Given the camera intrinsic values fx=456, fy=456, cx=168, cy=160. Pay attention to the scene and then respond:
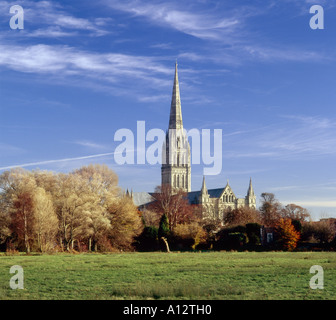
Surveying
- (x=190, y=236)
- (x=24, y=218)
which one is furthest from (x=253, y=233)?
(x=24, y=218)

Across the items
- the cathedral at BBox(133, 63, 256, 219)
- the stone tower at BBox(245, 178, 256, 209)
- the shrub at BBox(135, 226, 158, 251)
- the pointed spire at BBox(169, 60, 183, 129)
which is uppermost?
the pointed spire at BBox(169, 60, 183, 129)

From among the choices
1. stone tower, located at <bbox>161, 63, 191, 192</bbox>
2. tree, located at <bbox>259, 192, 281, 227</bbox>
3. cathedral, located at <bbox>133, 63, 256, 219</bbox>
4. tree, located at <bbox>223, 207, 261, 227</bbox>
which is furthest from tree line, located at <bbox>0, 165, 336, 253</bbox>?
stone tower, located at <bbox>161, 63, 191, 192</bbox>

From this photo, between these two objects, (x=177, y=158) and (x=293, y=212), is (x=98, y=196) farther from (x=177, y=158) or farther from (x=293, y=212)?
(x=177, y=158)

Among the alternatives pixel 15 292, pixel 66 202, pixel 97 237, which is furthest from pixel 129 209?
pixel 15 292

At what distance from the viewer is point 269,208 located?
10294 cm

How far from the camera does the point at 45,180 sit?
185 ft

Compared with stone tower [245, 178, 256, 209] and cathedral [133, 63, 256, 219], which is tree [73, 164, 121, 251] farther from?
stone tower [245, 178, 256, 209]

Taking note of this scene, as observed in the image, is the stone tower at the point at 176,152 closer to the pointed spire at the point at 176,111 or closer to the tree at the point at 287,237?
the pointed spire at the point at 176,111

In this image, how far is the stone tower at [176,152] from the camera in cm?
15638

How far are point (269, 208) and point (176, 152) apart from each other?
2448 inches

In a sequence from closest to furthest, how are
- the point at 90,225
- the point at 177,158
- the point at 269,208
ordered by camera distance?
the point at 90,225 < the point at 269,208 < the point at 177,158

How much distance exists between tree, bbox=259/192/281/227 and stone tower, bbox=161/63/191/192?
44871mm

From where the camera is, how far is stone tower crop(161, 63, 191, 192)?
156375 mm
